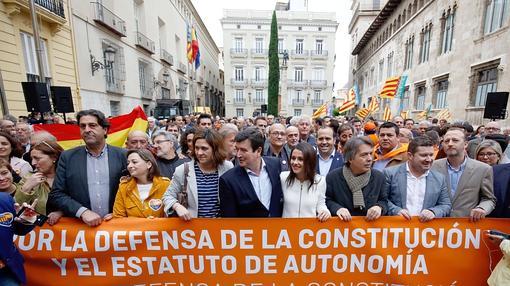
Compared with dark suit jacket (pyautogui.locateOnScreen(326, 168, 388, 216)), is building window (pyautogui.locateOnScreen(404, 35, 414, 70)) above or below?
above

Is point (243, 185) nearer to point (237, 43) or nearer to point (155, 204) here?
point (155, 204)

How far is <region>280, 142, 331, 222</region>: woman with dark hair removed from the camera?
7.54 feet

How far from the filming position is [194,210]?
Answer: 2420 mm

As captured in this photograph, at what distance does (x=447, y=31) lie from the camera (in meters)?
14.5

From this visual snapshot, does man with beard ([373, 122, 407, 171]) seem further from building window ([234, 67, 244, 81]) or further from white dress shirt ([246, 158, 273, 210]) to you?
building window ([234, 67, 244, 81])

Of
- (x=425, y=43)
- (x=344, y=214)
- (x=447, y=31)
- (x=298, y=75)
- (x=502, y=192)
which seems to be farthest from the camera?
(x=298, y=75)

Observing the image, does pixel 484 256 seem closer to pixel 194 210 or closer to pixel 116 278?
pixel 194 210

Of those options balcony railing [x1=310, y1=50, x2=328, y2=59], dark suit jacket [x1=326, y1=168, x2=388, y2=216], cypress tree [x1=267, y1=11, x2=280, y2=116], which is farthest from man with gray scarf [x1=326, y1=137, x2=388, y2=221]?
balcony railing [x1=310, y1=50, x2=328, y2=59]

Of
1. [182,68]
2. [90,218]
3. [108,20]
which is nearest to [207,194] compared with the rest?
[90,218]

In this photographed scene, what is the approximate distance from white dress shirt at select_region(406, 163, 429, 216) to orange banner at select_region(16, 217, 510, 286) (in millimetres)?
162

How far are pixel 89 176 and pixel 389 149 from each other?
3.65 m

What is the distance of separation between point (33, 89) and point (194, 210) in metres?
6.66

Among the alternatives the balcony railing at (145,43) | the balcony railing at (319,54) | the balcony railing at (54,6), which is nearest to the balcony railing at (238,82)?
the balcony railing at (319,54)

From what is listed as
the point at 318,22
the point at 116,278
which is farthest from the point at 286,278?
the point at 318,22
